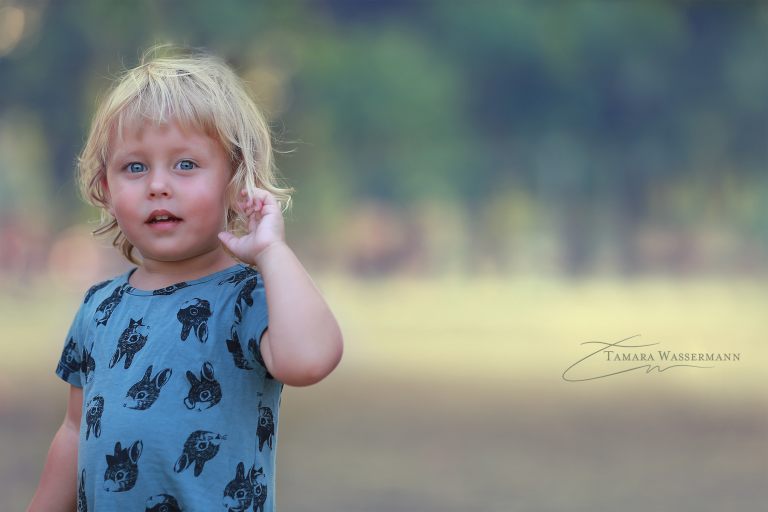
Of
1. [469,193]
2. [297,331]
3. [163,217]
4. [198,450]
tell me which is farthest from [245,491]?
[469,193]

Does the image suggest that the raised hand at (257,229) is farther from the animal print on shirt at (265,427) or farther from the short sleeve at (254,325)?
the animal print on shirt at (265,427)

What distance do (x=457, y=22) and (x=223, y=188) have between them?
298cm

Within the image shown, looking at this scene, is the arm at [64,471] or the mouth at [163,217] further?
the arm at [64,471]

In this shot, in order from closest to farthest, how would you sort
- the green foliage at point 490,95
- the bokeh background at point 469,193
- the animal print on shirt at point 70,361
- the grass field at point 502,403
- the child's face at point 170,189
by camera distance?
the child's face at point 170,189
the animal print on shirt at point 70,361
the grass field at point 502,403
the bokeh background at point 469,193
the green foliage at point 490,95

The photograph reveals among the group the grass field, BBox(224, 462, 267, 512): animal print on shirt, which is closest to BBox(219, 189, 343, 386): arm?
BBox(224, 462, 267, 512): animal print on shirt

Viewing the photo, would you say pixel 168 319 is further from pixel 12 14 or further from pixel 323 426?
pixel 12 14

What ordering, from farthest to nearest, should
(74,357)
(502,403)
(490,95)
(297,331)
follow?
1. (490,95)
2. (502,403)
3. (74,357)
4. (297,331)

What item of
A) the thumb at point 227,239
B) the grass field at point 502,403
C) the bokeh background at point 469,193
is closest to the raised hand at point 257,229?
the thumb at point 227,239

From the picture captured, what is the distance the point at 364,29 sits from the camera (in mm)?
3898

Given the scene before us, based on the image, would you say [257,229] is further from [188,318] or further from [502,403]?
[502,403]

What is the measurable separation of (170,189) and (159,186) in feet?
0.04

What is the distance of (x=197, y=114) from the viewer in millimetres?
1021

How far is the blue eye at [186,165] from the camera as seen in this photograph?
3.33 ft

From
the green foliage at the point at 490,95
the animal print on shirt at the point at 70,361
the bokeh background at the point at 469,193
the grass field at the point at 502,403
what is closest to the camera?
the animal print on shirt at the point at 70,361
